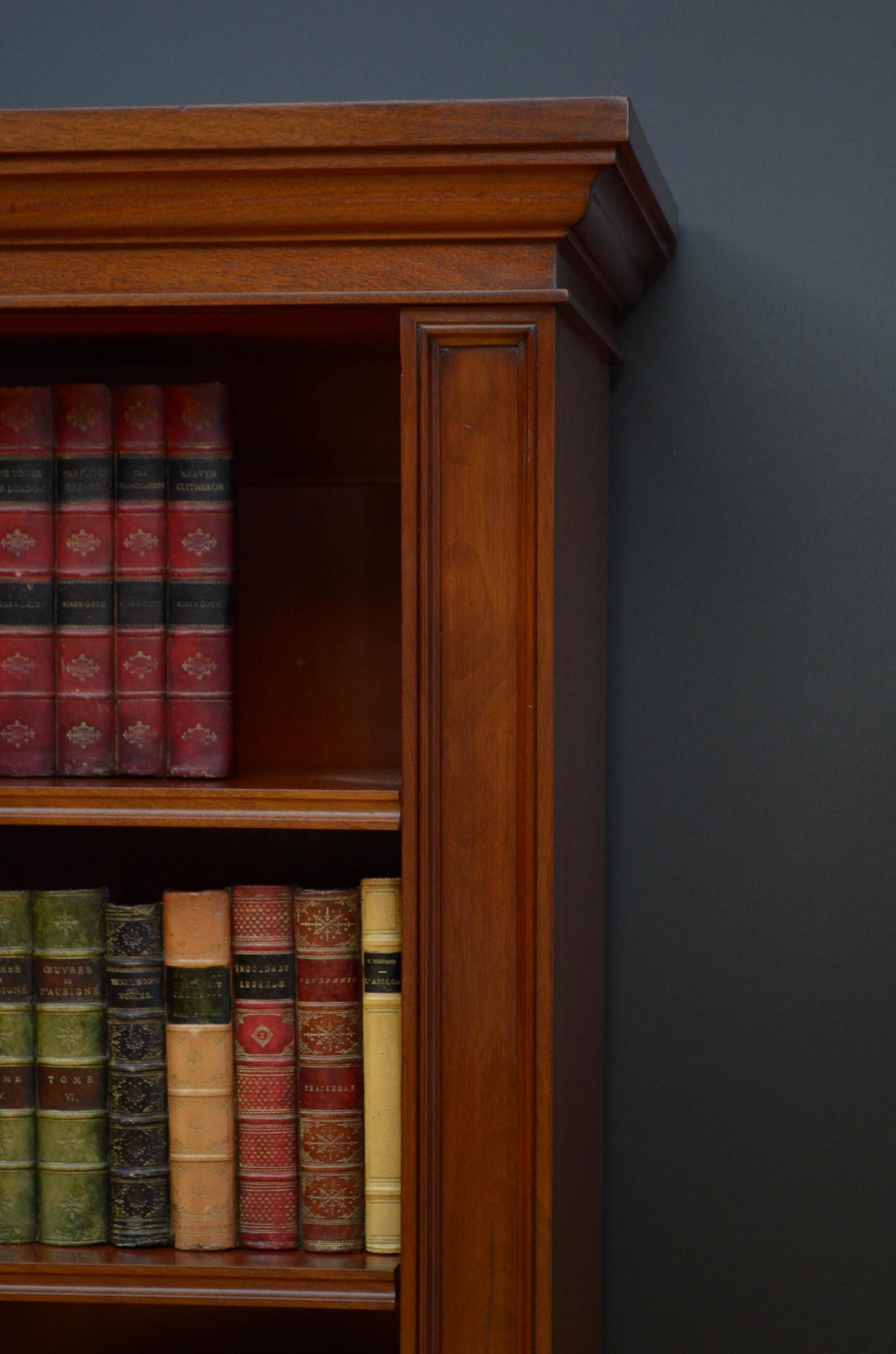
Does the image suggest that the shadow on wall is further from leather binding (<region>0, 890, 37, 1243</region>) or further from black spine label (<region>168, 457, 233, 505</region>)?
leather binding (<region>0, 890, 37, 1243</region>)

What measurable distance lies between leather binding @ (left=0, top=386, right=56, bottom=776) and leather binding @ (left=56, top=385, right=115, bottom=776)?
0.4 inches

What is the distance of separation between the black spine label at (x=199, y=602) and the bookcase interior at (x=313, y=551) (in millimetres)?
221

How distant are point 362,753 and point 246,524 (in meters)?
0.27

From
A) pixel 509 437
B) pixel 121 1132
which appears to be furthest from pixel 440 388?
pixel 121 1132

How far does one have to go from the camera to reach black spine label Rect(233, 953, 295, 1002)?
1.26 m

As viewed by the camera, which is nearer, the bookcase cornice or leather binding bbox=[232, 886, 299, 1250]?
the bookcase cornice

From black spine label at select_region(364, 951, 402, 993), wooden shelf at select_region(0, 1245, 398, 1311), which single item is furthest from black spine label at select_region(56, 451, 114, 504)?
wooden shelf at select_region(0, 1245, 398, 1311)

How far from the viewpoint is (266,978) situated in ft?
4.13

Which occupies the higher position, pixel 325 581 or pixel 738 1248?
pixel 325 581

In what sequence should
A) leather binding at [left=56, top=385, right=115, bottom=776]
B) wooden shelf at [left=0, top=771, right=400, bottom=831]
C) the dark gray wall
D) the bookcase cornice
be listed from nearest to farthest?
1. the bookcase cornice
2. wooden shelf at [left=0, top=771, right=400, bottom=831]
3. leather binding at [left=56, top=385, right=115, bottom=776]
4. the dark gray wall

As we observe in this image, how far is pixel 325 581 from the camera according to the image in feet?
4.90

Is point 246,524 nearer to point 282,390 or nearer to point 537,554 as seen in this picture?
point 282,390

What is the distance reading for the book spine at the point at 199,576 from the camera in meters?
1.28

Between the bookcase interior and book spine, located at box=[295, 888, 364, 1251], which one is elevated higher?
the bookcase interior
